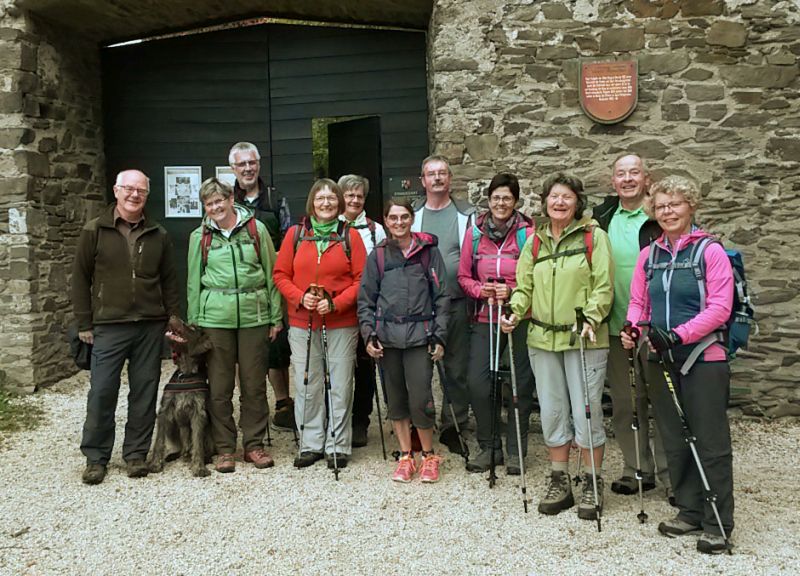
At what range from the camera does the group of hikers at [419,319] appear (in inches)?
138

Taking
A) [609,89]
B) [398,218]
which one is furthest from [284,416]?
[609,89]

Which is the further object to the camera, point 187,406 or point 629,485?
point 187,406

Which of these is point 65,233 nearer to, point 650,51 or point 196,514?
point 196,514

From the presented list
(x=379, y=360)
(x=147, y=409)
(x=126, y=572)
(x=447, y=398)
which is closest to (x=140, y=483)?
(x=147, y=409)

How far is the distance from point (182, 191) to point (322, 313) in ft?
12.1

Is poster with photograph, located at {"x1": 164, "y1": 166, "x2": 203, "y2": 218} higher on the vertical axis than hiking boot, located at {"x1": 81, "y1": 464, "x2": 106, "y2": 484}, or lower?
higher

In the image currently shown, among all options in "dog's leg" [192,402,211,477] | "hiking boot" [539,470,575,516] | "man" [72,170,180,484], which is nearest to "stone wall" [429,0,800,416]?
"hiking boot" [539,470,575,516]

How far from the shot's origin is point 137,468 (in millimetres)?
4160

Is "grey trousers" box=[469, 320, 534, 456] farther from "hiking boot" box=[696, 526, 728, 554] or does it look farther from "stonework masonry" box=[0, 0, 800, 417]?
"stonework masonry" box=[0, 0, 800, 417]

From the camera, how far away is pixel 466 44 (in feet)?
17.9

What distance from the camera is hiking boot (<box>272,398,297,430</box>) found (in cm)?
511

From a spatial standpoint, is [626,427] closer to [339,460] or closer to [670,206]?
[670,206]

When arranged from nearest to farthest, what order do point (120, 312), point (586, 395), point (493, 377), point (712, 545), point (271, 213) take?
point (712, 545) → point (586, 395) → point (493, 377) → point (120, 312) → point (271, 213)

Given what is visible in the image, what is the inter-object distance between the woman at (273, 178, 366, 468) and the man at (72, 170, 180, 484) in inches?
29.6
